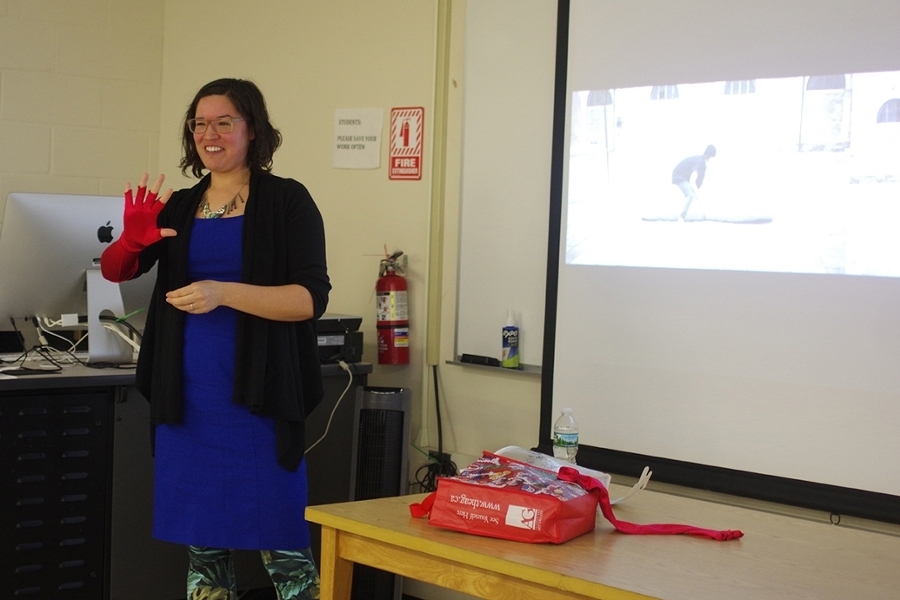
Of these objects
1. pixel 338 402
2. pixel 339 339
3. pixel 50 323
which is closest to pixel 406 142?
pixel 339 339

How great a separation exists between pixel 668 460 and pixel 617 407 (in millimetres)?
217

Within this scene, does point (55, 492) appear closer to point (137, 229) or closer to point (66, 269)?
point (66, 269)

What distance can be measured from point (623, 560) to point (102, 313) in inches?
75.7

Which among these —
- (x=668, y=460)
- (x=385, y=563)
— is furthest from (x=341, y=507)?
(x=668, y=460)

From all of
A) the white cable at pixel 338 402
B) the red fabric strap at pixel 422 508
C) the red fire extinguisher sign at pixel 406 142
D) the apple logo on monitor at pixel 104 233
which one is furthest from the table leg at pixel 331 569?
the red fire extinguisher sign at pixel 406 142

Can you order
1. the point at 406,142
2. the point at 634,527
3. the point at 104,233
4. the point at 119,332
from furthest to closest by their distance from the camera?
1. the point at 406,142
2. the point at 119,332
3. the point at 104,233
4. the point at 634,527

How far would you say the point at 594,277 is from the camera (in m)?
2.67

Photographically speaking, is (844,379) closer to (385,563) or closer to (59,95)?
(385,563)

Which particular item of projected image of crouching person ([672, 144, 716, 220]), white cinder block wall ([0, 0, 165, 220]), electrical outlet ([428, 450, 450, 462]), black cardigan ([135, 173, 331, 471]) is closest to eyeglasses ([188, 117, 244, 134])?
black cardigan ([135, 173, 331, 471])

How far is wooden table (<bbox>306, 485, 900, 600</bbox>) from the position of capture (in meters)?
1.28

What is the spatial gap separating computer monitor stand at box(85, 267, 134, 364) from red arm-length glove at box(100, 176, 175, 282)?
65 cm

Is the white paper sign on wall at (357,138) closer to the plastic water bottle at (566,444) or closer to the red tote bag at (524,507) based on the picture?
the plastic water bottle at (566,444)

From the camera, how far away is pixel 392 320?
3129mm

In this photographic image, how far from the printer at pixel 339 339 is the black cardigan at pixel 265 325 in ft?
2.75
